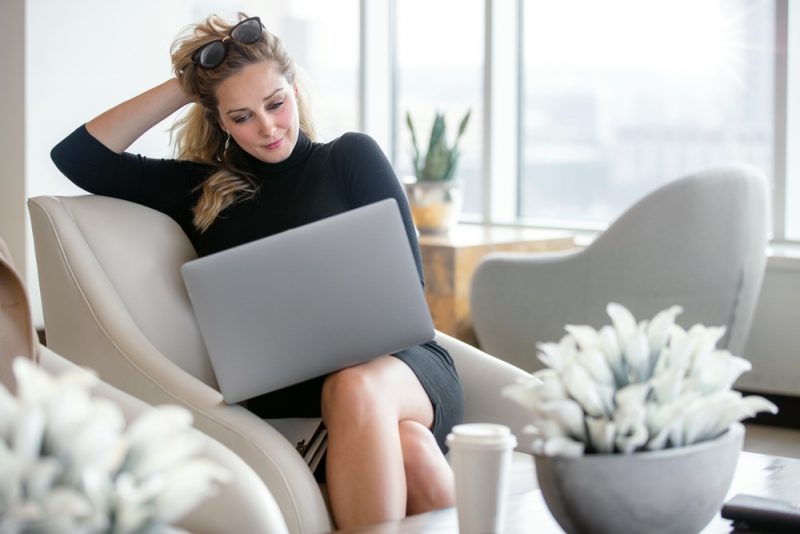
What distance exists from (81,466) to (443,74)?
4831 mm

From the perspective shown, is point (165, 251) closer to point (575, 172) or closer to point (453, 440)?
point (453, 440)

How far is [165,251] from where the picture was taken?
219cm


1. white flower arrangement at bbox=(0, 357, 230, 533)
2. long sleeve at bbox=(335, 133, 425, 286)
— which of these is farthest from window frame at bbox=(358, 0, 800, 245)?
white flower arrangement at bbox=(0, 357, 230, 533)

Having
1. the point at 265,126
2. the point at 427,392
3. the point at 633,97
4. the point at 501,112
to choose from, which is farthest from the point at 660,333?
the point at 501,112

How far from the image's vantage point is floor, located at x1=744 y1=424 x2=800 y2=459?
353 cm

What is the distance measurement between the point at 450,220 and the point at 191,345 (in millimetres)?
2225

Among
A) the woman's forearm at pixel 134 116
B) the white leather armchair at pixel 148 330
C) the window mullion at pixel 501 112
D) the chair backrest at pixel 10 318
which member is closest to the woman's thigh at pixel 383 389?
the white leather armchair at pixel 148 330

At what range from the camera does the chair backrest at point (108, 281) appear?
2.02 m

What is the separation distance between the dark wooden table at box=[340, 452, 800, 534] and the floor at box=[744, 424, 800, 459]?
1.86 metres

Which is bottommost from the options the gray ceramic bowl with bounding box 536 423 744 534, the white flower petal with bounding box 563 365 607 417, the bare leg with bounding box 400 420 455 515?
the bare leg with bounding box 400 420 455 515

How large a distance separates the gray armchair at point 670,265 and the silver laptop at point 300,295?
1799mm

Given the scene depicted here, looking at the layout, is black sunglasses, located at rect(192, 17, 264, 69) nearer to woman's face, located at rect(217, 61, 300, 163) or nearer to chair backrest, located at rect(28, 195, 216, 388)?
woman's face, located at rect(217, 61, 300, 163)

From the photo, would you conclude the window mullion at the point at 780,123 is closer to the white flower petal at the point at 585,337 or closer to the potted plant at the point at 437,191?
the potted plant at the point at 437,191

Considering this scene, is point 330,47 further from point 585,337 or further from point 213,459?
point 585,337
